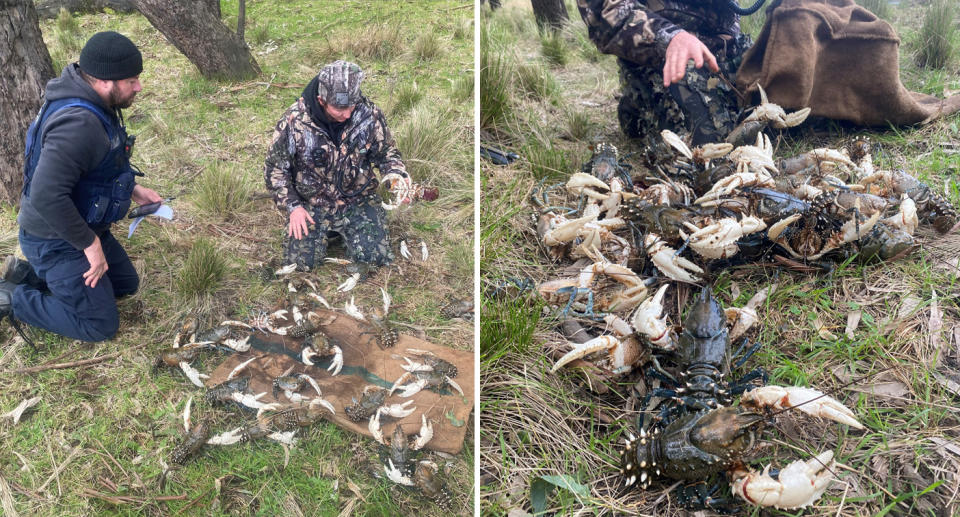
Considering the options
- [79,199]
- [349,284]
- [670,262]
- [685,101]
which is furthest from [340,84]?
[685,101]

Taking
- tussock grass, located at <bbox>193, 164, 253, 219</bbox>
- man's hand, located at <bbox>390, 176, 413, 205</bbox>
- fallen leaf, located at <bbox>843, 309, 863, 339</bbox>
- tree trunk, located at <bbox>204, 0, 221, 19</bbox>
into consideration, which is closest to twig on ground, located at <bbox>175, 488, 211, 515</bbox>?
man's hand, located at <bbox>390, 176, 413, 205</bbox>

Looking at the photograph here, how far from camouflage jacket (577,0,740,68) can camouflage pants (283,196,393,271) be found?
180 centimetres

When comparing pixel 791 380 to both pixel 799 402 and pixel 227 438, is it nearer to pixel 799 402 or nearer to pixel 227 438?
pixel 799 402

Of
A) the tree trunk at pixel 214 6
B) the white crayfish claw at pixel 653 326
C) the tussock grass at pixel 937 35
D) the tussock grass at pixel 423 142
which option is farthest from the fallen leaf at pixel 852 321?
the tree trunk at pixel 214 6

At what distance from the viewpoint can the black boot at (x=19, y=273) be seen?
2.91 meters

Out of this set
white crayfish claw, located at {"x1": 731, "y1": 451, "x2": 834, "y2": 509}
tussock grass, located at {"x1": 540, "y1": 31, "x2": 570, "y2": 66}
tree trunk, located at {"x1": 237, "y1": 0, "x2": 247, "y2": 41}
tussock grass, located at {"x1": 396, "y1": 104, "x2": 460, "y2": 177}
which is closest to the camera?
white crayfish claw, located at {"x1": 731, "y1": 451, "x2": 834, "y2": 509}

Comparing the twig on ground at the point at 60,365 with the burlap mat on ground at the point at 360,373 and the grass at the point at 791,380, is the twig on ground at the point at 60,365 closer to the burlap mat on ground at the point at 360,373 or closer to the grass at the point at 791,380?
the burlap mat on ground at the point at 360,373

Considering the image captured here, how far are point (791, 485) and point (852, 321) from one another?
104 cm

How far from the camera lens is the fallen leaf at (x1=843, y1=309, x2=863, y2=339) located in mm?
2425

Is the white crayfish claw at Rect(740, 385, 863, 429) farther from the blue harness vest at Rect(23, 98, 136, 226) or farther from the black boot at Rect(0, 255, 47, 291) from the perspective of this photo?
the black boot at Rect(0, 255, 47, 291)

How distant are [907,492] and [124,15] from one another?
188 inches

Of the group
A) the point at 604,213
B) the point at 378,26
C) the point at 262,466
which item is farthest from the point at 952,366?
the point at 378,26

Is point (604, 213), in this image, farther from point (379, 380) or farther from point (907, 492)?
point (907, 492)

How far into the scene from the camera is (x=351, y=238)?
347 cm
